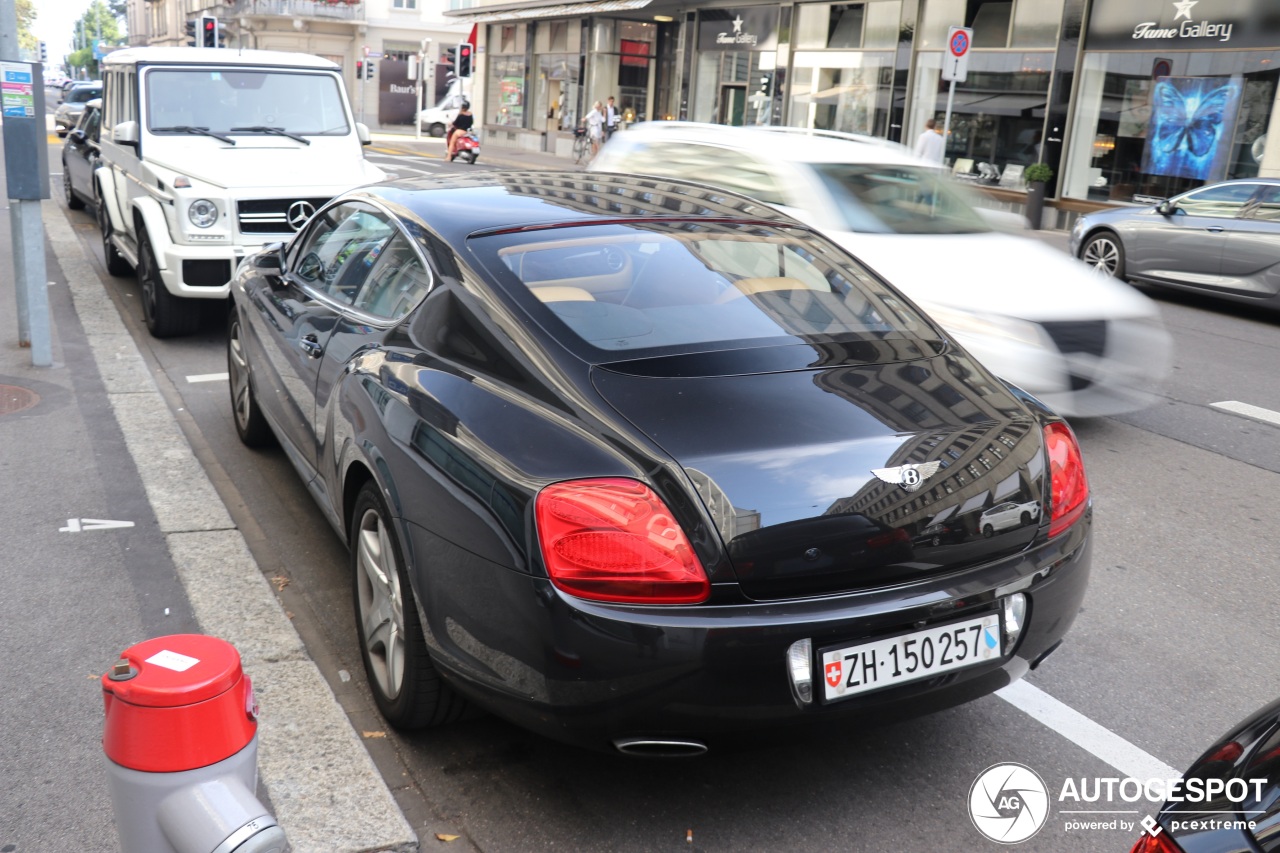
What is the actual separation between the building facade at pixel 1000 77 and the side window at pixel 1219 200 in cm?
703

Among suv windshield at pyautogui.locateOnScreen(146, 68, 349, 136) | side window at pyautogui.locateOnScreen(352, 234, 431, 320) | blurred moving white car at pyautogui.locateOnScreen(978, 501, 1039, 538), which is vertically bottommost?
blurred moving white car at pyautogui.locateOnScreen(978, 501, 1039, 538)

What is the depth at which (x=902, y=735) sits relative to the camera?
3.42 m

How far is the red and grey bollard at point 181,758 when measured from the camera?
189 cm

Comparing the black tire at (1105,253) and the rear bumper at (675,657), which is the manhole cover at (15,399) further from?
the black tire at (1105,253)

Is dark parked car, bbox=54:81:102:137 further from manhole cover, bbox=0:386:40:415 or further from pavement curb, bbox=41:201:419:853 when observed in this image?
pavement curb, bbox=41:201:419:853

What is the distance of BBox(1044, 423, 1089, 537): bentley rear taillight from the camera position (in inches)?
122

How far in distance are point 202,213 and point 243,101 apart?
170 cm

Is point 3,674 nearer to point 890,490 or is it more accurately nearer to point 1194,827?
point 890,490

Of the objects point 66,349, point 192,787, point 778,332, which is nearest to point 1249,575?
point 778,332

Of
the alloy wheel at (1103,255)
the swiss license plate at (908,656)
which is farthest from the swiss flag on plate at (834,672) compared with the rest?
the alloy wheel at (1103,255)

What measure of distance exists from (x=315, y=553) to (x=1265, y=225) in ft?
34.8

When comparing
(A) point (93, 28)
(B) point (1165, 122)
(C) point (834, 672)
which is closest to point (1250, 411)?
(C) point (834, 672)

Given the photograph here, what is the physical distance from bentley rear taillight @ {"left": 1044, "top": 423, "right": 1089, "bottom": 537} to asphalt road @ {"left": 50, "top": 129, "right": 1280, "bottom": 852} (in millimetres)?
733

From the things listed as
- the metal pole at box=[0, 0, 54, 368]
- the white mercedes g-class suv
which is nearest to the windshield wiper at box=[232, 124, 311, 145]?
the white mercedes g-class suv
